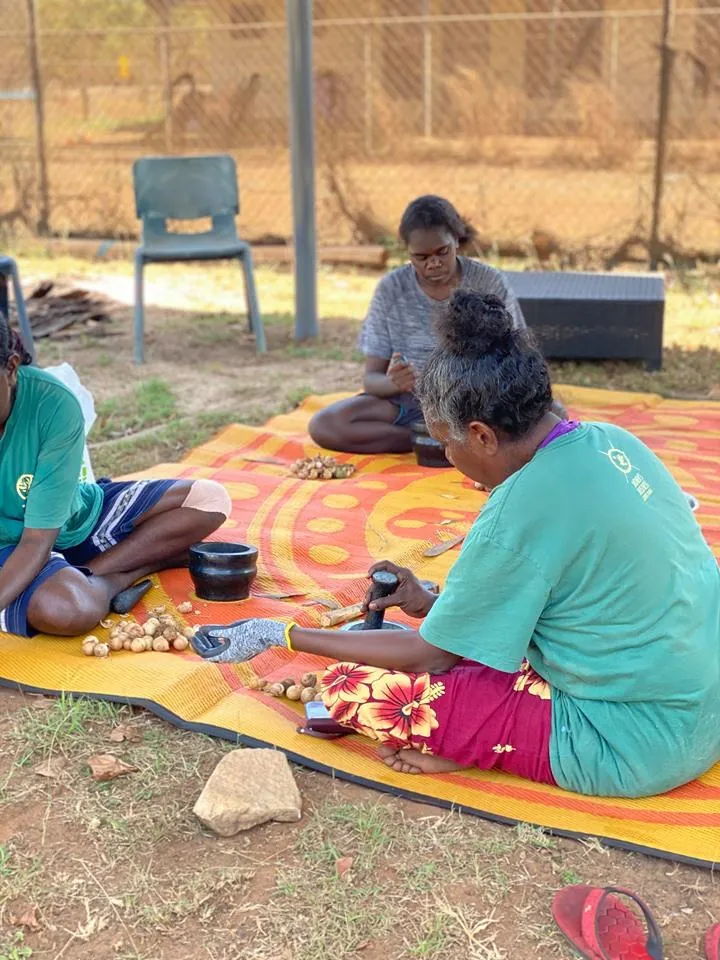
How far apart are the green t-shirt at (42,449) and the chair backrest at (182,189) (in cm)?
466

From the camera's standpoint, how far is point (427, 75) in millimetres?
10281

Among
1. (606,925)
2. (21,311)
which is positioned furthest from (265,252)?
(606,925)

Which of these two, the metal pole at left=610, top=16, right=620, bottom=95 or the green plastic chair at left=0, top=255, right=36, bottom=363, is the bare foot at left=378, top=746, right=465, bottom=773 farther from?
the metal pole at left=610, top=16, right=620, bottom=95

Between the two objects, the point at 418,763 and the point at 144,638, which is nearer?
the point at 418,763

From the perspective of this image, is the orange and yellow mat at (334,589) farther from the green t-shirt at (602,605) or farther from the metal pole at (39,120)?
the metal pole at (39,120)

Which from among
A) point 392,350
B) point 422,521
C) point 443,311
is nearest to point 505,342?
point 443,311

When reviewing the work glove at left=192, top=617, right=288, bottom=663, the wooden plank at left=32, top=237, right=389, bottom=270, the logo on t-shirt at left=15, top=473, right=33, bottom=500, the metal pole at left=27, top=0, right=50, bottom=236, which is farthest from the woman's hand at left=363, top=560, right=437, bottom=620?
the metal pole at left=27, top=0, right=50, bottom=236

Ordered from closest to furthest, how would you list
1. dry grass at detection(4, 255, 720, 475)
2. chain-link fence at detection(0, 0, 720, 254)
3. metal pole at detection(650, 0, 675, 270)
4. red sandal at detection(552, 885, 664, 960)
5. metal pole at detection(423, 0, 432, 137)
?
red sandal at detection(552, 885, 664, 960) < dry grass at detection(4, 255, 720, 475) < metal pole at detection(650, 0, 675, 270) < chain-link fence at detection(0, 0, 720, 254) < metal pole at detection(423, 0, 432, 137)

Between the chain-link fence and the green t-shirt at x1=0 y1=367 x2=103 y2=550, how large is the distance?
7.11 m

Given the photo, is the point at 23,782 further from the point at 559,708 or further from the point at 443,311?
the point at 443,311

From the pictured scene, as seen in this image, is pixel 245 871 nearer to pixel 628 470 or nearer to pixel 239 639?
pixel 239 639

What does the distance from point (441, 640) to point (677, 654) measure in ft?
1.63

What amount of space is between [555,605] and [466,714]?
39 cm

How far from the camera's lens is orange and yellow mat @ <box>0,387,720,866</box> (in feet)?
8.46
